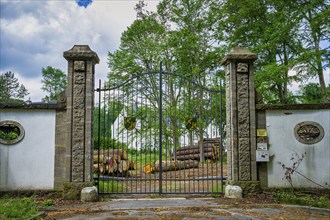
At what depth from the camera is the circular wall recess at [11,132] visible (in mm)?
6496

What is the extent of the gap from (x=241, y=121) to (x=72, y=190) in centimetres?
388

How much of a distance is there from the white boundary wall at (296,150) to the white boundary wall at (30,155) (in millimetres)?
4769

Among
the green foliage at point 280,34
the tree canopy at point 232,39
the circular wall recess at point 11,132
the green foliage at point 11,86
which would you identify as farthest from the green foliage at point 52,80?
the circular wall recess at point 11,132

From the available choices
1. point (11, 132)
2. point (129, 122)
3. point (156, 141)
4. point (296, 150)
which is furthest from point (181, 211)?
point (156, 141)

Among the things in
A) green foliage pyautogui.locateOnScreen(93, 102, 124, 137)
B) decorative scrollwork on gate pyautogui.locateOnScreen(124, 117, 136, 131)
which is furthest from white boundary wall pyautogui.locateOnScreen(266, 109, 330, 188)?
green foliage pyautogui.locateOnScreen(93, 102, 124, 137)

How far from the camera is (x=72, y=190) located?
251 inches

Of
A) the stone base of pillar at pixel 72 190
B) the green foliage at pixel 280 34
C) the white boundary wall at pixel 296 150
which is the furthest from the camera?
the green foliage at pixel 280 34

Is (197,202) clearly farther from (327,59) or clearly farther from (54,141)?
(327,59)

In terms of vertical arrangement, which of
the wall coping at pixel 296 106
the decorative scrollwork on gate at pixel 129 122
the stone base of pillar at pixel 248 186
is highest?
the wall coping at pixel 296 106

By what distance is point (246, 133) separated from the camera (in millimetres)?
6723

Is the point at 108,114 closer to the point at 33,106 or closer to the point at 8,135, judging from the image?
the point at 33,106

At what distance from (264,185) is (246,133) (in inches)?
47.5

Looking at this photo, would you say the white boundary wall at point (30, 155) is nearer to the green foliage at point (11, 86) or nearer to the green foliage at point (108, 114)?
the green foliage at point (108, 114)

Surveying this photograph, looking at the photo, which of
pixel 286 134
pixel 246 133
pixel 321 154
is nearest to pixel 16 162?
pixel 246 133
